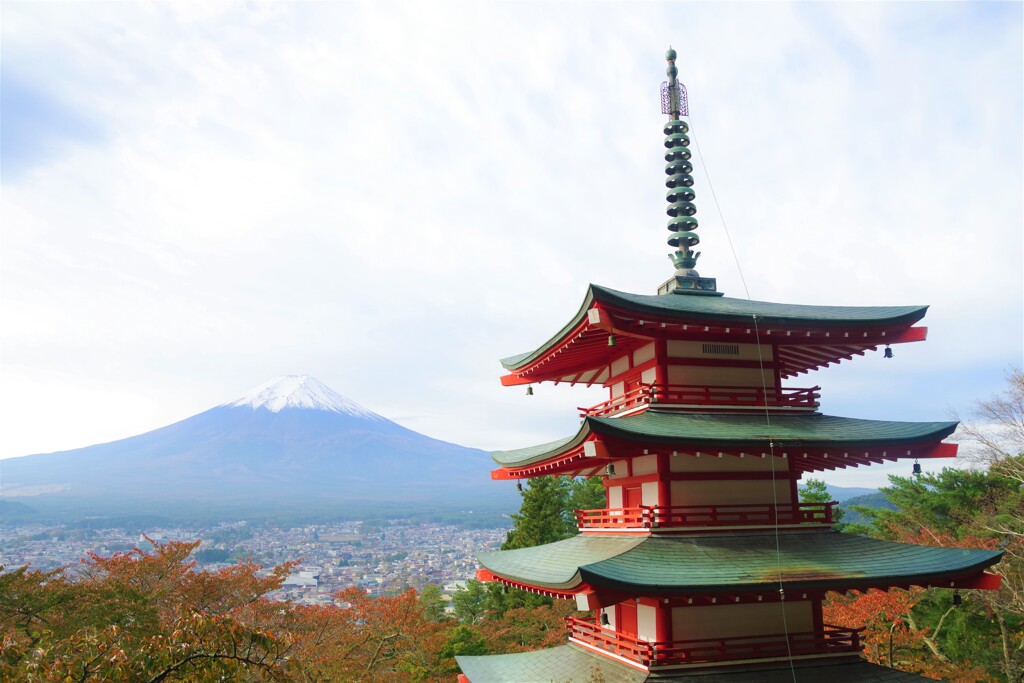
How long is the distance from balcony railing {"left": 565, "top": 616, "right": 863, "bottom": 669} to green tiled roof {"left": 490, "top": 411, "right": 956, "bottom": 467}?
3249 mm

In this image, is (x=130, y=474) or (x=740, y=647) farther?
(x=130, y=474)

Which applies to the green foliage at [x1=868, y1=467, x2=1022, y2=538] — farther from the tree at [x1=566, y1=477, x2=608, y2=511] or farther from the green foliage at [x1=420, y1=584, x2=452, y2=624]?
the green foliage at [x1=420, y1=584, x2=452, y2=624]

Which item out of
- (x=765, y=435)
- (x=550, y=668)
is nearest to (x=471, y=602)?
(x=550, y=668)

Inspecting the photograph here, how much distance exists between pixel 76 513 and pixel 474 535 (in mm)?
75412

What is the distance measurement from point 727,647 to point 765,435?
3.56m

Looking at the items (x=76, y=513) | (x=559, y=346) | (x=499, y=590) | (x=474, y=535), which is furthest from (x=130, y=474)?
(x=559, y=346)

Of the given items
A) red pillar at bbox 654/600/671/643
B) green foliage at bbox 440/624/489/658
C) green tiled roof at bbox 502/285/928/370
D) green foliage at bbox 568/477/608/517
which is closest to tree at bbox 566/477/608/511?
green foliage at bbox 568/477/608/517

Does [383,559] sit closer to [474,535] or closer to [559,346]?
[474,535]

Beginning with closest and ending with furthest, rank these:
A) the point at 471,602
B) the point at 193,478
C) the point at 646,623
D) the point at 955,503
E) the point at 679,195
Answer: the point at 646,623
the point at 679,195
the point at 955,503
the point at 471,602
the point at 193,478

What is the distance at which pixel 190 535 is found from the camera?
12175cm

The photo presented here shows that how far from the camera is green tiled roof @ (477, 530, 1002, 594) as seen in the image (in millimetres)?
11099

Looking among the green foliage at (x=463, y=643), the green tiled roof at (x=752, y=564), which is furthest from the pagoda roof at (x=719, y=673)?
the green foliage at (x=463, y=643)

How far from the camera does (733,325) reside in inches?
520

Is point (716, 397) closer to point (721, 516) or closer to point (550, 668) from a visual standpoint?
point (721, 516)
